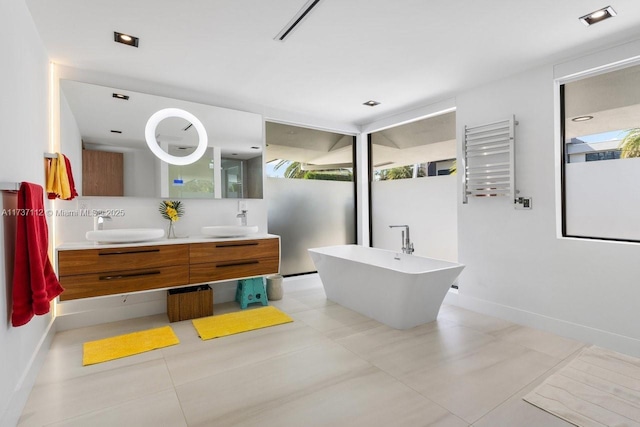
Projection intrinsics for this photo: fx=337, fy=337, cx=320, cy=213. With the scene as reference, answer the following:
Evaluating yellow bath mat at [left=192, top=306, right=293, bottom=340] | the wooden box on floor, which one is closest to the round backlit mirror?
the wooden box on floor

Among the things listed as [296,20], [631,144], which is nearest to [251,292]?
[296,20]

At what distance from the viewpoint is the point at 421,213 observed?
14.5 ft

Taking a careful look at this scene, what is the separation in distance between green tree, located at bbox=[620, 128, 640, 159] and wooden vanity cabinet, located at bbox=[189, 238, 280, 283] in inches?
127

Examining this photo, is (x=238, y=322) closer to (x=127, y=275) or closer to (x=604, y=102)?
(x=127, y=275)

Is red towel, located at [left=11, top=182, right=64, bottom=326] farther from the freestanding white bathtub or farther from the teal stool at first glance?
the freestanding white bathtub

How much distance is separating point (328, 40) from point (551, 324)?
311cm

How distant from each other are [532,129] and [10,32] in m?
3.89

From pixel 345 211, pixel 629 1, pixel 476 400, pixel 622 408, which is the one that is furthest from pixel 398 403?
pixel 345 211

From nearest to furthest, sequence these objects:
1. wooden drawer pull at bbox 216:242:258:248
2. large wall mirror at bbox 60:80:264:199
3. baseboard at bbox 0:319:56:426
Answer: baseboard at bbox 0:319:56:426 → large wall mirror at bbox 60:80:264:199 → wooden drawer pull at bbox 216:242:258:248

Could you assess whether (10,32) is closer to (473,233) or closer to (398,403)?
(398,403)

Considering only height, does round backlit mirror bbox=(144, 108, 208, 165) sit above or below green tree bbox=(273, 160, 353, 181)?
above

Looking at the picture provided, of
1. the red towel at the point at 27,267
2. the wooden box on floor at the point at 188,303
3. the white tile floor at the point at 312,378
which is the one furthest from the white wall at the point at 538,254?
the red towel at the point at 27,267

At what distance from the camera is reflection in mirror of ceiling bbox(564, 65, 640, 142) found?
8.79ft

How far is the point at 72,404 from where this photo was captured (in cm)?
196
